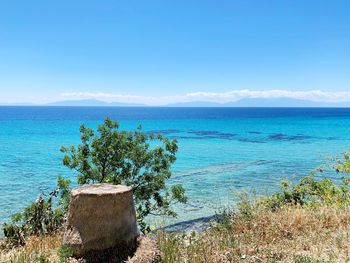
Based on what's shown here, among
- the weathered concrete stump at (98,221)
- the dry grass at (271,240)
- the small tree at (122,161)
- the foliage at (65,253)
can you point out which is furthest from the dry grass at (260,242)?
the small tree at (122,161)

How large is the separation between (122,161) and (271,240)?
8212mm

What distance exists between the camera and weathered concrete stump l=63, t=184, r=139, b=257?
574 centimetres

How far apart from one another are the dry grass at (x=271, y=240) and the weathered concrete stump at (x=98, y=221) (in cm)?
85

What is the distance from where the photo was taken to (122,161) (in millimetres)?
14586

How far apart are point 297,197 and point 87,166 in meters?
8.02

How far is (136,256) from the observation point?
5.71m

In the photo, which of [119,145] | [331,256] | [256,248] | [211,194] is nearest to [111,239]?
[256,248]

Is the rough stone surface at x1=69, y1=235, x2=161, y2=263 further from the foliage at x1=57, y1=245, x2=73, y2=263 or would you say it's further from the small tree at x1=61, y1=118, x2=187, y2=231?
the small tree at x1=61, y1=118, x2=187, y2=231

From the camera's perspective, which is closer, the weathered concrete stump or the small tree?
the weathered concrete stump

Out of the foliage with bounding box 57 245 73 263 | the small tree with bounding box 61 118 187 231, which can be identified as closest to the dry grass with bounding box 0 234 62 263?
the foliage with bounding box 57 245 73 263

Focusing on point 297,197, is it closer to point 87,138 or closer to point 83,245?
point 87,138

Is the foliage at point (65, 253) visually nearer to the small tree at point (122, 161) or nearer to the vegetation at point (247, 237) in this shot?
the vegetation at point (247, 237)

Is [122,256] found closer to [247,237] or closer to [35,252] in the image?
[35,252]

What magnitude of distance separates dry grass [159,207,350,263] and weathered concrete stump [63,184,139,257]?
0.85 m
